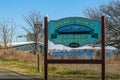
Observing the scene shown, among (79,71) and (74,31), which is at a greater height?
(74,31)

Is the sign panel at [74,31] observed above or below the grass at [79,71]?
above

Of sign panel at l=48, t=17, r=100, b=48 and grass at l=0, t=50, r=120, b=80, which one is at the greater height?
sign panel at l=48, t=17, r=100, b=48

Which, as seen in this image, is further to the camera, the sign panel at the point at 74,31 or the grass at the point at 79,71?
the grass at the point at 79,71

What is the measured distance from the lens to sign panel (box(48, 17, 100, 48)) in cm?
1939

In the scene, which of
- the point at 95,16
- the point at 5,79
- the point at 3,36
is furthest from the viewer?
the point at 3,36

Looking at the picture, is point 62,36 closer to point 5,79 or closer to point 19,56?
point 5,79

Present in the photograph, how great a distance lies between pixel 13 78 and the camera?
19.5 m

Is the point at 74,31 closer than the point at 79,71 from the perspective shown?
Yes

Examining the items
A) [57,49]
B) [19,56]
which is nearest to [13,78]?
[57,49]

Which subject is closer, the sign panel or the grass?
the sign panel

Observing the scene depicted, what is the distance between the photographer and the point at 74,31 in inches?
765

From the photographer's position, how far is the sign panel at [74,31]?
763 inches

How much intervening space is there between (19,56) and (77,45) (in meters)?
24.9

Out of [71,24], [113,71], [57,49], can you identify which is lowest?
[113,71]
